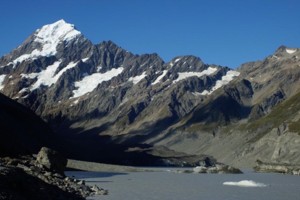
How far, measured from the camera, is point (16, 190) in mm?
47125

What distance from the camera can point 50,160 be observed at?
299 ft

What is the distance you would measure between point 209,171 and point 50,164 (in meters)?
103

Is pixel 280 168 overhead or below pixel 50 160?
overhead

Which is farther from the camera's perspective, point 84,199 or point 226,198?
point 226,198

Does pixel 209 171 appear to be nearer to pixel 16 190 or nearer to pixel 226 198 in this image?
pixel 226 198

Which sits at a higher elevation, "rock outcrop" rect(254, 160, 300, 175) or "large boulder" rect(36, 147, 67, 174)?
"rock outcrop" rect(254, 160, 300, 175)

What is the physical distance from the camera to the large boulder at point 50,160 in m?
89.6

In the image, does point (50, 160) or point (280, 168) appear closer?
point (50, 160)

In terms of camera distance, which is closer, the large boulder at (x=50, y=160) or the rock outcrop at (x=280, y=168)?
the large boulder at (x=50, y=160)

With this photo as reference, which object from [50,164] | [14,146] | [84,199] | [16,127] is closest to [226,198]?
[84,199]

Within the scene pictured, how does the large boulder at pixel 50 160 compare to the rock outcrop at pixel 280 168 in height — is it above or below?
below

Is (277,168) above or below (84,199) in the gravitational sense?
above

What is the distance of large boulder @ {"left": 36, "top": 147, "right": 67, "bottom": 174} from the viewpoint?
89.6m

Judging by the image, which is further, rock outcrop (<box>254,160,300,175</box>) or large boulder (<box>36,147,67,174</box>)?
rock outcrop (<box>254,160,300,175</box>)
